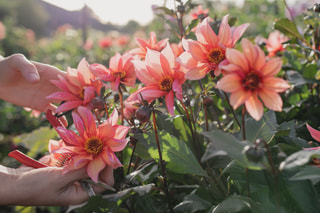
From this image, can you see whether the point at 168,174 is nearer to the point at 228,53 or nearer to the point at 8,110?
the point at 228,53

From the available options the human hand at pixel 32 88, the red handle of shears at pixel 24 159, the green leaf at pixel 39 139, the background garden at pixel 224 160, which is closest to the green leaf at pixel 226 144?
the background garden at pixel 224 160

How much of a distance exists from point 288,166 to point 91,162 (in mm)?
400

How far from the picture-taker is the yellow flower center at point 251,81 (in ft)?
1.55

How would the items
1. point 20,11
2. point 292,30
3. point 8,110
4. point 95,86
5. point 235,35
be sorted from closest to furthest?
point 235,35, point 95,86, point 292,30, point 8,110, point 20,11

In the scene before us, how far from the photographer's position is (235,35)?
0.56 metres

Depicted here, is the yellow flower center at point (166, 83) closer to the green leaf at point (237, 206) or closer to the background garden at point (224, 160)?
the background garden at point (224, 160)

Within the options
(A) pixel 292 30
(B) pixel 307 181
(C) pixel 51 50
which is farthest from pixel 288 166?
(C) pixel 51 50

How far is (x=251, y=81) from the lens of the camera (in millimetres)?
471

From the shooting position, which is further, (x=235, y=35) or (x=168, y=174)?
(x=168, y=174)

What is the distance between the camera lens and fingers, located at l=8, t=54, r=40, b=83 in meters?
0.79

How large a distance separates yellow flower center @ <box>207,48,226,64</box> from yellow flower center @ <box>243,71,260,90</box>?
89 millimetres

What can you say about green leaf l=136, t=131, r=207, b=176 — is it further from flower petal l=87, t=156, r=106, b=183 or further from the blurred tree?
the blurred tree

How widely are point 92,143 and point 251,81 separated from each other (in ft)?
1.21

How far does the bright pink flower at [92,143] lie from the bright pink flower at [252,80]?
0.26 m
